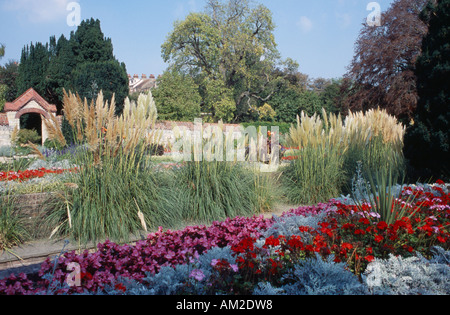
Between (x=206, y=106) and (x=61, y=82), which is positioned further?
(x=206, y=106)

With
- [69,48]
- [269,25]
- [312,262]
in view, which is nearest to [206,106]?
[269,25]

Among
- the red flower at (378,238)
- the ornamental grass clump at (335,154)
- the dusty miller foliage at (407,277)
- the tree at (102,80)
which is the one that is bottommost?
the dusty miller foliage at (407,277)

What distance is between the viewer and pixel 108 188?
3.74 m

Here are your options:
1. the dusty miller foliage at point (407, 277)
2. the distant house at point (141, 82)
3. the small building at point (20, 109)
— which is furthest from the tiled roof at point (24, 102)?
the distant house at point (141, 82)

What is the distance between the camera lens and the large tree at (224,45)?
2725 centimetres

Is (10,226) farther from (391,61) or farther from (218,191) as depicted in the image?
(391,61)

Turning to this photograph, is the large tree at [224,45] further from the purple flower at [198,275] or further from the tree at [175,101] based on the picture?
the purple flower at [198,275]

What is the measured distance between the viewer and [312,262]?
7.41 ft

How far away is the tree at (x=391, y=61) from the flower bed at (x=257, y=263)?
47.0ft

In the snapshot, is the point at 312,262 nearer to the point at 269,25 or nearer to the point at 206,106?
the point at 206,106

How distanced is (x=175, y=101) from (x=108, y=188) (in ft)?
66.7

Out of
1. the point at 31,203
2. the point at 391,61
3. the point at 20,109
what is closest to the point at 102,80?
the point at 20,109
